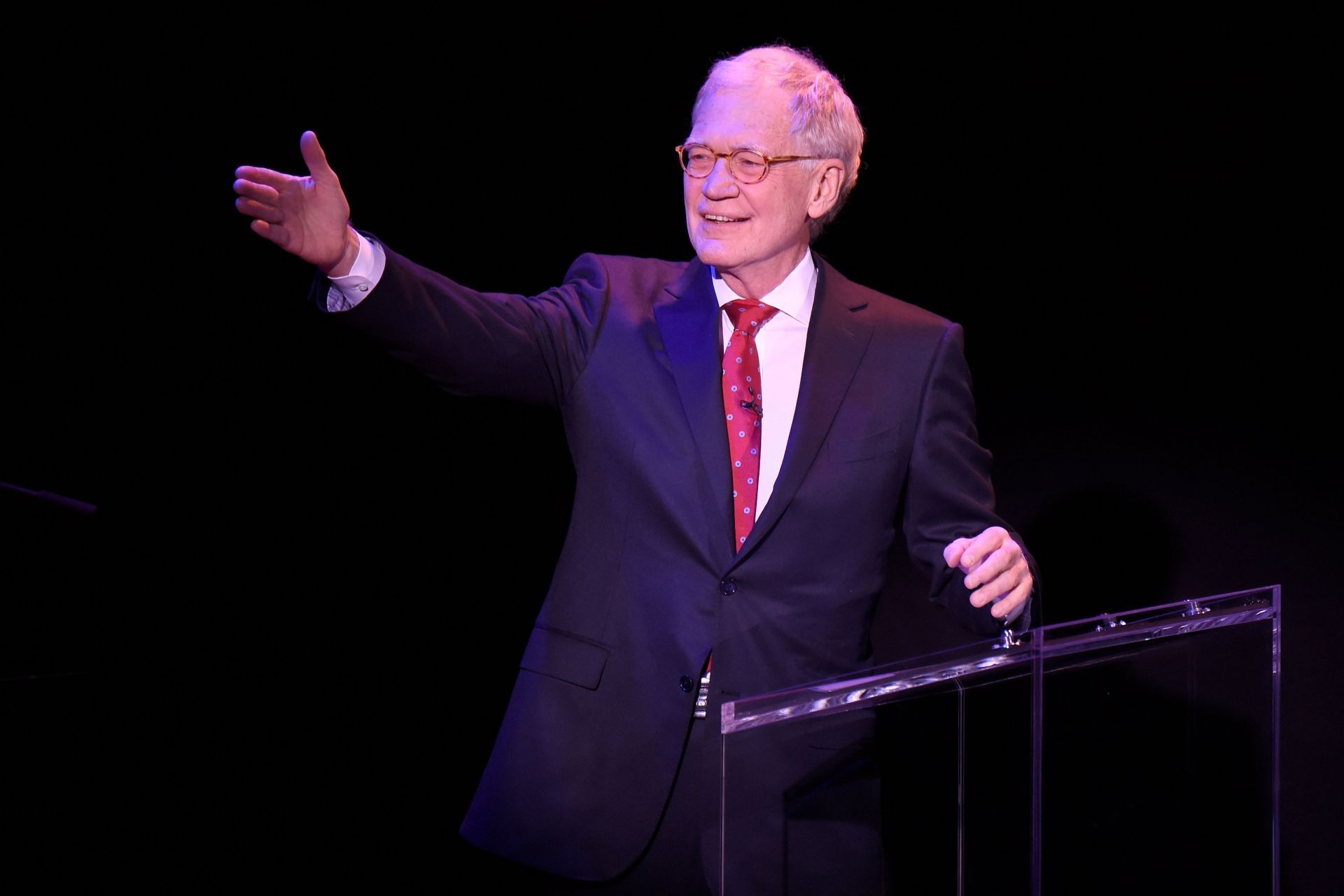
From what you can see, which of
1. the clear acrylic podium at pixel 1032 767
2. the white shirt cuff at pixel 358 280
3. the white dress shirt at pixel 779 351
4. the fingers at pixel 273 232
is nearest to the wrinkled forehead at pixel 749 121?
the white dress shirt at pixel 779 351

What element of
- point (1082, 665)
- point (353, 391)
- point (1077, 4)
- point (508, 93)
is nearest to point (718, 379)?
point (1082, 665)

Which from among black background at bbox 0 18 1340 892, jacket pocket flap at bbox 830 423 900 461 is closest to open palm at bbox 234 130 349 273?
jacket pocket flap at bbox 830 423 900 461

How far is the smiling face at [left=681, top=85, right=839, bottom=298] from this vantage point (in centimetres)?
187

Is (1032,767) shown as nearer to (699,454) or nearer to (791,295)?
(699,454)

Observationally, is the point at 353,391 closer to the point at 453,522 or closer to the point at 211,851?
the point at 453,522

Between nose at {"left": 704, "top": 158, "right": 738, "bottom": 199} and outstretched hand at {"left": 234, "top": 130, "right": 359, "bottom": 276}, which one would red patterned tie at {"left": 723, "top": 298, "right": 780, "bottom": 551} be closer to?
nose at {"left": 704, "top": 158, "right": 738, "bottom": 199}

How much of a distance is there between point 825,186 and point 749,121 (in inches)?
7.2

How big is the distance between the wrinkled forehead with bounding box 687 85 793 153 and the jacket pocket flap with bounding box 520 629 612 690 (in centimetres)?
83

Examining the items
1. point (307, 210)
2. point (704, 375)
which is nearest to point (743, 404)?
point (704, 375)

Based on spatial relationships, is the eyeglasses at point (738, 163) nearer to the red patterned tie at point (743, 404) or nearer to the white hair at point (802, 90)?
the white hair at point (802, 90)

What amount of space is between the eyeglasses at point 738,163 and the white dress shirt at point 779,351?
16 centimetres

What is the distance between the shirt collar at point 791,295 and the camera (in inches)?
75.4

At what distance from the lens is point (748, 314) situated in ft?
6.14

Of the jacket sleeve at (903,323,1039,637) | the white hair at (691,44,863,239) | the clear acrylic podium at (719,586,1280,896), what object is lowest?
the clear acrylic podium at (719,586,1280,896)
